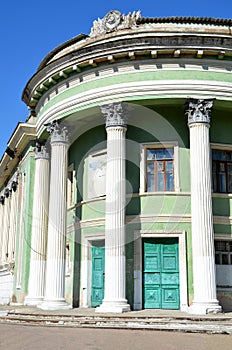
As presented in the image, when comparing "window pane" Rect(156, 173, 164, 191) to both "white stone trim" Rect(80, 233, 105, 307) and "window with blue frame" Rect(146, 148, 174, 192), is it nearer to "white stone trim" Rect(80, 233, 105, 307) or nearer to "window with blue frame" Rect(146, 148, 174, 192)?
"window with blue frame" Rect(146, 148, 174, 192)

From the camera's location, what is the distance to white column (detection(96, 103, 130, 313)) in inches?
552

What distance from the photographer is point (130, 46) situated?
15.1 metres

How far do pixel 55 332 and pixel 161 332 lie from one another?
2.51m

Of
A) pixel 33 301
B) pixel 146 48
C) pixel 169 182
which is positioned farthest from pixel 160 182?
pixel 33 301

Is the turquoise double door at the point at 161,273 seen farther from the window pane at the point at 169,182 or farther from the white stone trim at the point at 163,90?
the white stone trim at the point at 163,90

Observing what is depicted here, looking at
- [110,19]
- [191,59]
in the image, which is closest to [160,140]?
[191,59]

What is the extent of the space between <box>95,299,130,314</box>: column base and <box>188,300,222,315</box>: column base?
6.42ft

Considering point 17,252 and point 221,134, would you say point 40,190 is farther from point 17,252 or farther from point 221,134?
point 221,134

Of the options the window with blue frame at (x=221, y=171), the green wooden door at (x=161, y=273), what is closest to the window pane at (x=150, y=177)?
the green wooden door at (x=161, y=273)

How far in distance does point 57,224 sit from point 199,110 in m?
6.11

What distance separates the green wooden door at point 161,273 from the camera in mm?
15135

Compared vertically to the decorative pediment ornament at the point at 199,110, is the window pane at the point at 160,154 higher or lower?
lower

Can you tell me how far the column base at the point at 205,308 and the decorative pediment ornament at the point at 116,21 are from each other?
946cm

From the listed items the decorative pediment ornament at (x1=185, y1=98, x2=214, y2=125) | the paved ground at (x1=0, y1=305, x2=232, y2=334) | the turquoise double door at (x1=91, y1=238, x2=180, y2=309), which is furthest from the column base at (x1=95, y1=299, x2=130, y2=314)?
the decorative pediment ornament at (x1=185, y1=98, x2=214, y2=125)
